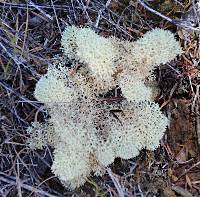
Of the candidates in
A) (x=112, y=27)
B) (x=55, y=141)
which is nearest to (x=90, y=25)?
(x=112, y=27)

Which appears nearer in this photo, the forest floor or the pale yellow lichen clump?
the pale yellow lichen clump

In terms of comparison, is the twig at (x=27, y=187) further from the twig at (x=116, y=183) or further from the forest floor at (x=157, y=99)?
the twig at (x=116, y=183)

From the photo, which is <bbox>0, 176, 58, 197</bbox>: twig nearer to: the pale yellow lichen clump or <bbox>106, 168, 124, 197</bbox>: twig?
the pale yellow lichen clump

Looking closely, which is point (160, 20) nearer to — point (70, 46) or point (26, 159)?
point (70, 46)

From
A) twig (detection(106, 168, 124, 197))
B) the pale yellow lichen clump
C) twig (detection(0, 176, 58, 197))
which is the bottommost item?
twig (detection(0, 176, 58, 197))

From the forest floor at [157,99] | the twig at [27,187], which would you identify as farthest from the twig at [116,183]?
the twig at [27,187]

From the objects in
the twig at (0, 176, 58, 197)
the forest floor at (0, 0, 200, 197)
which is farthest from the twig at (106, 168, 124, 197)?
the twig at (0, 176, 58, 197)

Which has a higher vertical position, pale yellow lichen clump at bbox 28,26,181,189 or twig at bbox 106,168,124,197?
pale yellow lichen clump at bbox 28,26,181,189
